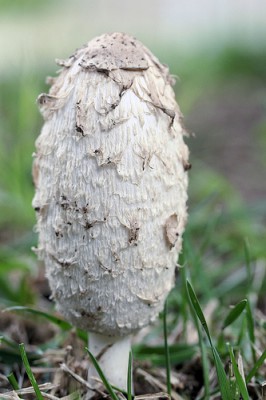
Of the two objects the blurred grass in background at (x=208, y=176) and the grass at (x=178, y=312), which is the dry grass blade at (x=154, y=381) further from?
the blurred grass in background at (x=208, y=176)

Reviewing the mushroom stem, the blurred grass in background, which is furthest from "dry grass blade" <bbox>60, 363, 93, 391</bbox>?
the blurred grass in background

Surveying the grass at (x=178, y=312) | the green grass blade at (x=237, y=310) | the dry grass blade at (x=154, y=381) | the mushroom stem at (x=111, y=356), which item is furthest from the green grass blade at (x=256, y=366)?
the mushroom stem at (x=111, y=356)

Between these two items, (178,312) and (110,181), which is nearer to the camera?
(110,181)

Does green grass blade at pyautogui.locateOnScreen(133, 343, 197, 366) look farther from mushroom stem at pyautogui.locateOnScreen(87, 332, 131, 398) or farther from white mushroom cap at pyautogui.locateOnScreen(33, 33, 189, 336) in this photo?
white mushroom cap at pyautogui.locateOnScreen(33, 33, 189, 336)

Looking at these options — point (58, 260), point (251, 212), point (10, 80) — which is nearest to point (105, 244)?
point (58, 260)

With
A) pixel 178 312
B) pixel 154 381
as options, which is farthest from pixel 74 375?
pixel 178 312

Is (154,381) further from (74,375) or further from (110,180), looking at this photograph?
(110,180)

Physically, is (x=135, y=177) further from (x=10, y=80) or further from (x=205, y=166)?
(x=10, y=80)
